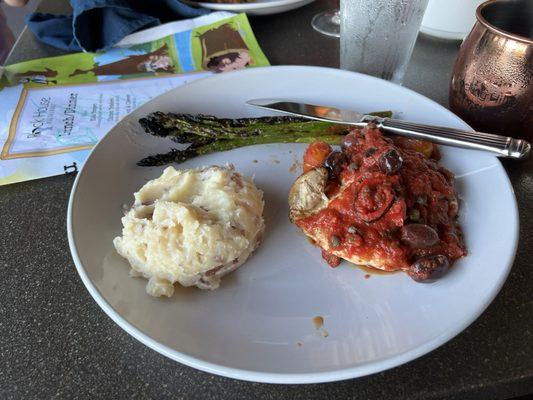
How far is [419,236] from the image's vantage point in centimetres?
146

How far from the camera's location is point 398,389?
4.19 ft

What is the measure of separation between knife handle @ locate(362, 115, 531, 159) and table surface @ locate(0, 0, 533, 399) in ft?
0.88

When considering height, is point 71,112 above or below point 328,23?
below

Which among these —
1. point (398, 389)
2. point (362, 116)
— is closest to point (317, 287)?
point (398, 389)

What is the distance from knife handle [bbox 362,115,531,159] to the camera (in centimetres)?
170

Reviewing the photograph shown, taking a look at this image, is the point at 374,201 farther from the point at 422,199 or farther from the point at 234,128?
the point at 234,128

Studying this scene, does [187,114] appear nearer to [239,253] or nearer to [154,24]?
[239,253]

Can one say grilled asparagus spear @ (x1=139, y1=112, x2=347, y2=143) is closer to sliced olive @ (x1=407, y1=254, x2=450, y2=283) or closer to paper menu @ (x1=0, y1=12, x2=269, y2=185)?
paper menu @ (x1=0, y1=12, x2=269, y2=185)

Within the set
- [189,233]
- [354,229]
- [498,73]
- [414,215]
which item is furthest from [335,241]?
[498,73]

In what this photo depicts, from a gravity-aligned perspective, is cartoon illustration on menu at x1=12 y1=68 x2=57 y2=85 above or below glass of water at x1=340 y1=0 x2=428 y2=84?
below

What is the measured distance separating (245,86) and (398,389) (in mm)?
1612

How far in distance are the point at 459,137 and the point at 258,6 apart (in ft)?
5.95

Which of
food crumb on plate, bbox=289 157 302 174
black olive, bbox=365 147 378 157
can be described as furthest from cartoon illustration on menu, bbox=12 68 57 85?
black olive, bbox=365 147 378 157

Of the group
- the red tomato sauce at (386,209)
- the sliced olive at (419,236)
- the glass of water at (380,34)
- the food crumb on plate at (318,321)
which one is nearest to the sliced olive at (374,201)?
the red tomato sauce at (386,209)
